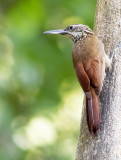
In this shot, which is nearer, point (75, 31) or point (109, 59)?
point (109, 59)

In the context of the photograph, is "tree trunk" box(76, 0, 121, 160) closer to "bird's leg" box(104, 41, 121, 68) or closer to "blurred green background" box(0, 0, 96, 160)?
"bird's leg" box(104, 41, 121, 68)

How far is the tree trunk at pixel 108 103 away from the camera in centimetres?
464

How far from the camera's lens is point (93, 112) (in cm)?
454

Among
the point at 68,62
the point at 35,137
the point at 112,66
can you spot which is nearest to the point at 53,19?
the point at 68,62

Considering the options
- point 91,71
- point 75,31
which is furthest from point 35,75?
point 91,71

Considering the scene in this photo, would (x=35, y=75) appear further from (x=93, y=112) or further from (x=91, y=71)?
(x=93, y=112)

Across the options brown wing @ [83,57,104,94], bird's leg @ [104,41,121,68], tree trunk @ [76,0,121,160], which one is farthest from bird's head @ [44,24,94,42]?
brown wing @ [83,57,104,94]

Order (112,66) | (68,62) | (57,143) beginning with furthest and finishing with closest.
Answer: (57,143)
(68,62)
(112,66)

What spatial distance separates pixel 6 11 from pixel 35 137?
166 cm

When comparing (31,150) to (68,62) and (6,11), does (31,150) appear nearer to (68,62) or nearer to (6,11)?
(68,62)

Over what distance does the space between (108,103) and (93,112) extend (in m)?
0.28

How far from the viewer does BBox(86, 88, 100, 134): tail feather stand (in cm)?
451

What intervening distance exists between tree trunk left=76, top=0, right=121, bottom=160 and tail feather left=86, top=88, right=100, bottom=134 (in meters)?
0.15

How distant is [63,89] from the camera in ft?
22.3
